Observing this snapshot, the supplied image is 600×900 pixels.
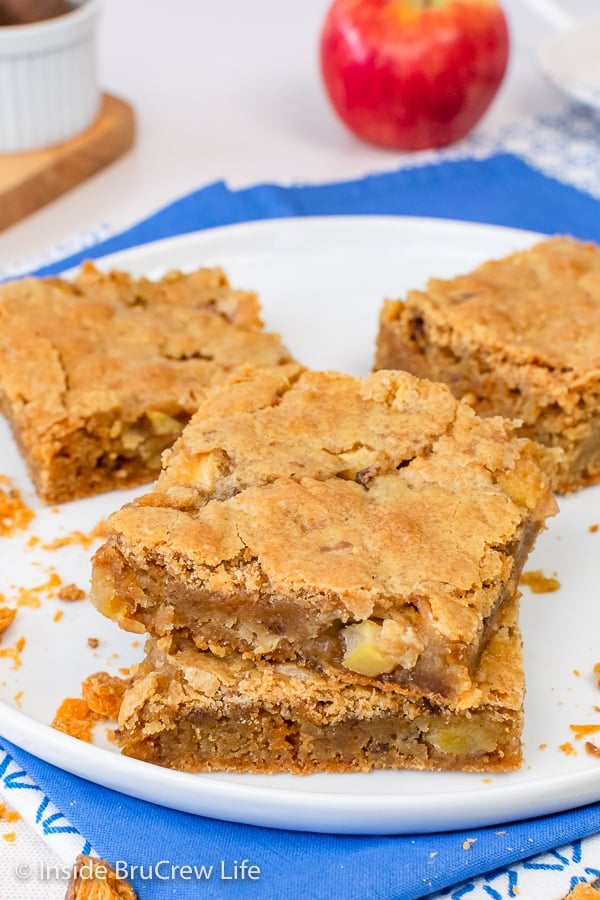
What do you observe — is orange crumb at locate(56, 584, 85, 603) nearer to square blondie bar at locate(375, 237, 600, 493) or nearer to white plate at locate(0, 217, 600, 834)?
white plate at locate(0, 217, 600, 834)

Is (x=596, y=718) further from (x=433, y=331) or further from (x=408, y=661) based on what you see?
(x=433, y=331)

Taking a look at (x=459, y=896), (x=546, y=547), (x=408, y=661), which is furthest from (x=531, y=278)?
(x=459, y=896)

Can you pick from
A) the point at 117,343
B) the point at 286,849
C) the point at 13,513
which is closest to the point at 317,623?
the point at 286,849

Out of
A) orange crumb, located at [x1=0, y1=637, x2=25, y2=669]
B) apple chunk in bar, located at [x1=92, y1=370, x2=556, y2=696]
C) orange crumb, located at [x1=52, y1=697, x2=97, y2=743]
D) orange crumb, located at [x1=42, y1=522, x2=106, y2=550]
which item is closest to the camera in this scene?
apple chunk in bar, located at [x1=92, y1=370, x2=556, y2=696]

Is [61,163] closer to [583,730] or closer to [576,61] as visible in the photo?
[576,61]

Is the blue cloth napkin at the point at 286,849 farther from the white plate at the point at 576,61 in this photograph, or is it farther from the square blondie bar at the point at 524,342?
the white plate at the point at 576,61

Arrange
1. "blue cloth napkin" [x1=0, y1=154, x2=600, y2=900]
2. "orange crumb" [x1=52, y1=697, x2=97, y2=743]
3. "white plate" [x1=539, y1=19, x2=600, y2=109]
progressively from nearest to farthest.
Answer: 1. "blue cloth napkin" [x1=0, y1=154, x2=600, y2=900]
2. "orange crumb" [x1=52, y1=697, x2=97, y2=743]
3. "white plate" [x1=539, y1=19, x2=600, y2=109]

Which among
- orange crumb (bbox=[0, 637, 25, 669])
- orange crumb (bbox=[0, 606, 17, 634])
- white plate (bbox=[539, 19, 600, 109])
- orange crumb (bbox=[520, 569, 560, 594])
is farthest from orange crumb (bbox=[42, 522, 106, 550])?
white plate (bbox=[539, 19, 600, 109])
